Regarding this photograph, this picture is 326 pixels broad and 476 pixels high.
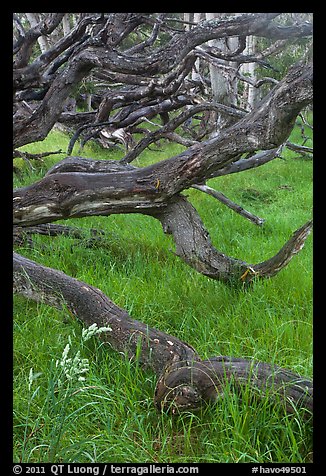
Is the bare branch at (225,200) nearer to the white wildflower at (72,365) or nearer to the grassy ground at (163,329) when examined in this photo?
the grassy ground at (163,329)

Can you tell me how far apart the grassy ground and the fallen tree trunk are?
0.18 ft

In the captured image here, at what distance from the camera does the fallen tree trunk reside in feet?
5.85

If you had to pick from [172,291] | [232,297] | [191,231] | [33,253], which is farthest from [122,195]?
[33,253]

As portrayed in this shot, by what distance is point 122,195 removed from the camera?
112 inches

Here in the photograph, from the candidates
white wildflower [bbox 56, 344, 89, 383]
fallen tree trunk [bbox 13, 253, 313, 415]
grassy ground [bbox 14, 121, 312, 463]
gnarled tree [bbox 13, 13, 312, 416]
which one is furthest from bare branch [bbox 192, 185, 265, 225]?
white wildflower [bbox 56, 344, 89, 383]

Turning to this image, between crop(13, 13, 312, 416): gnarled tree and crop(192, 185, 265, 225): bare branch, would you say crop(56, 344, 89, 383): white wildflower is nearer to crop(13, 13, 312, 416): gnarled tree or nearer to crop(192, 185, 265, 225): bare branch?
crop(13, 13, 312, 416): gnarled tree

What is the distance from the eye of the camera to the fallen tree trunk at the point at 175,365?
1.78m

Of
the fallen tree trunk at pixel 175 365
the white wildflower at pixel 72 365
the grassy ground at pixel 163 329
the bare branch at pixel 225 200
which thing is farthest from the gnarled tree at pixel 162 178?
the white wildflower at pixel 72 365

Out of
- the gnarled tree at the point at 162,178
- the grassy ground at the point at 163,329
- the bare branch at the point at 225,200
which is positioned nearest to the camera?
the grassy ground at the point at 163,329

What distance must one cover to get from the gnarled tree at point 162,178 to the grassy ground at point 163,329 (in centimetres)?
11

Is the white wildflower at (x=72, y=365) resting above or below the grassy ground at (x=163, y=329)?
above
